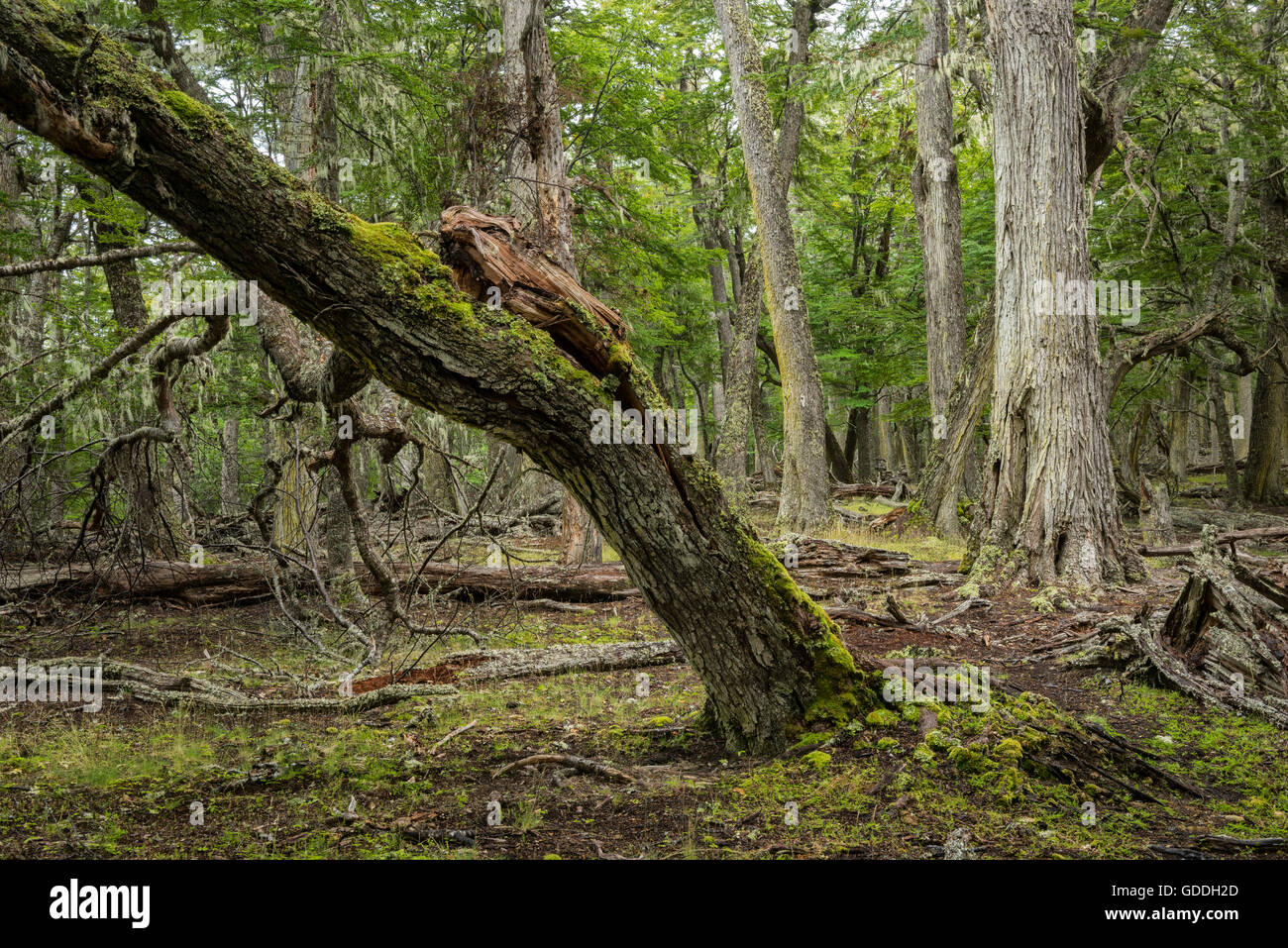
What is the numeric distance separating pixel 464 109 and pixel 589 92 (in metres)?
3.72

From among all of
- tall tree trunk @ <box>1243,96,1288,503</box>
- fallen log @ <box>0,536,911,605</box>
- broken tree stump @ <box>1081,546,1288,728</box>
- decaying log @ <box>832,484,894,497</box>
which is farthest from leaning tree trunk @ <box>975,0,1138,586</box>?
decaying log @ <box>832,484,894,497</box>

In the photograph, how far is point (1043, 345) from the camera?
26.7 feet

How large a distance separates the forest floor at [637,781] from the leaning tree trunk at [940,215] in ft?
30.0

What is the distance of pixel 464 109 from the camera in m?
10.8

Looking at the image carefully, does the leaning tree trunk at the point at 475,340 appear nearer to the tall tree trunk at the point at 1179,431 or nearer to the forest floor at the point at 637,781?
the forest floor at the point at 637,781

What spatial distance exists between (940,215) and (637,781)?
1286cm

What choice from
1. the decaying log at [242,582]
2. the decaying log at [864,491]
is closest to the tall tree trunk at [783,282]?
the decaying log at [242,582]

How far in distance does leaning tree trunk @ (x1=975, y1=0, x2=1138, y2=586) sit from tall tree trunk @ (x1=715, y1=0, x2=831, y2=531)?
5.01 m

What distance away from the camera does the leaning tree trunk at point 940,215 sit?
14.4 meters

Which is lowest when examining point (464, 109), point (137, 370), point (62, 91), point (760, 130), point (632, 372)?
point (632, 372)

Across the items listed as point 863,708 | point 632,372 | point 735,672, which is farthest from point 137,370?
point 863,708

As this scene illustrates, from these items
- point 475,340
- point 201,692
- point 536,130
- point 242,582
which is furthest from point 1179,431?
point 201,692

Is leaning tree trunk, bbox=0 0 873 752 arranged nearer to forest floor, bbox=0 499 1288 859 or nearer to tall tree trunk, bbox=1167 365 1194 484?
forest floor, bbox=0 499 1288 859

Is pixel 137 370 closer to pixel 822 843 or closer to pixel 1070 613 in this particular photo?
pixel 822 843
